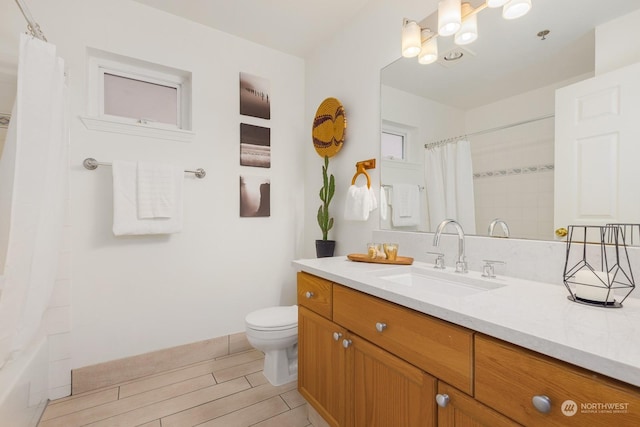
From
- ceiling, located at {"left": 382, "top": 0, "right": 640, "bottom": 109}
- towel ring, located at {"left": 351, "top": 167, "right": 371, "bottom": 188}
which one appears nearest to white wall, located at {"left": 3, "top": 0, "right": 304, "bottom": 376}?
towel ring, located at {"left": 351, "top": 167, "right": 371, "bottom": 188}

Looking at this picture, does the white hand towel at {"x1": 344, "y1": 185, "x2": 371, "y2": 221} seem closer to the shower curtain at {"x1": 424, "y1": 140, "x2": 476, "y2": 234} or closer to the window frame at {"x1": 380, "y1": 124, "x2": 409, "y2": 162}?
the window frame at {"x1": 380, "y1": 124, "x2": 409, "y2": 162}

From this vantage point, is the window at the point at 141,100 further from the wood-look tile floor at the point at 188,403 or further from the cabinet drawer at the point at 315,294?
the wood-look tile floor at the point at 188,403

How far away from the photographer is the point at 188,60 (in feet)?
6.90

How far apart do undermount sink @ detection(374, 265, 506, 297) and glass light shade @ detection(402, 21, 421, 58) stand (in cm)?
116

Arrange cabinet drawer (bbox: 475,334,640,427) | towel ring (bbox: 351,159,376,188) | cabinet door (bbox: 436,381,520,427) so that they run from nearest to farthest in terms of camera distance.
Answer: cabinet drawer (bbox: 475,334,640,427) < cabinet door (bbox: 436,381,520,427) < towel ring (bbox: 351,159,376,188)

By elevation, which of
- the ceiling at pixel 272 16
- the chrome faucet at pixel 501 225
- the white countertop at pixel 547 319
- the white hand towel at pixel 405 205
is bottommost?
the white countertop at pixel 547 319

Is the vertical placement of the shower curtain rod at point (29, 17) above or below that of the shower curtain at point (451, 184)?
above

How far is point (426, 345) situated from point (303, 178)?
6.49 ft

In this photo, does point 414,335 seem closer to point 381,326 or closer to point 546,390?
point 381,326

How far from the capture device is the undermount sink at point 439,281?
115cm

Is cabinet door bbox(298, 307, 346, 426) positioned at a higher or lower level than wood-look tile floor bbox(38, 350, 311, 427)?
higher

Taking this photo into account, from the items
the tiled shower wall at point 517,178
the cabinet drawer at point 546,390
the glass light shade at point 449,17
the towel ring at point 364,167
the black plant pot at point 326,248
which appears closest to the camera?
the cabinet drawer at point 546,390

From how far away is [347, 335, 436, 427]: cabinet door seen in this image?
33.9 inches

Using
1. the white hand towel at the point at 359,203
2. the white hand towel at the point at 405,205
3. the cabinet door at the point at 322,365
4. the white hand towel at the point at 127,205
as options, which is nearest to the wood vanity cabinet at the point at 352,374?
the cabinet door at the point at 322,365
